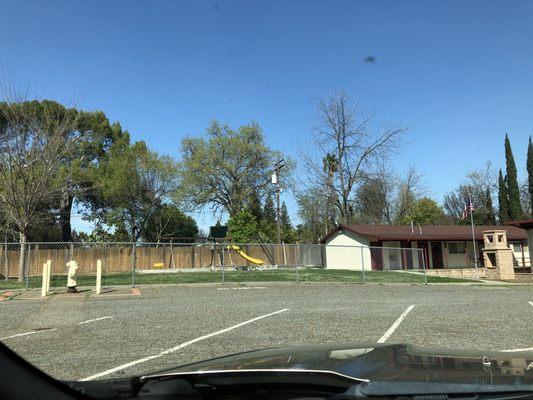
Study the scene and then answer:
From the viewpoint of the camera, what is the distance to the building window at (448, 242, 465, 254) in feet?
146

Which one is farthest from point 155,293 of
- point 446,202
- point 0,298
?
point 446,202

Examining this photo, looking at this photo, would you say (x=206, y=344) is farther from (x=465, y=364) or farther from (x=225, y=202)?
(x=225, y=202)

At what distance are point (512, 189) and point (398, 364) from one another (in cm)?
6087

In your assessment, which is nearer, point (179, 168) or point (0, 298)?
point (0, 298)

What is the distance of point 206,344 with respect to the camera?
8648 millimetres

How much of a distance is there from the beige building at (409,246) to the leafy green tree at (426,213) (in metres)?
14.4

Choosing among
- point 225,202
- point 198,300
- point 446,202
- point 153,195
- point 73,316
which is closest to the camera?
point 73,316

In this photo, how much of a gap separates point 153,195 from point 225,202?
8.68 metres

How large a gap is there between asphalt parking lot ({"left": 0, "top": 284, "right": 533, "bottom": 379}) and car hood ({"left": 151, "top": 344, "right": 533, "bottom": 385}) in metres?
4.16

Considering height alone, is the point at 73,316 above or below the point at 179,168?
below

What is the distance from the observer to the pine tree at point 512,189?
187 feet

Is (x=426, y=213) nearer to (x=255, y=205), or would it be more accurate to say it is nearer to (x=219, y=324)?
(x=255, y=205)

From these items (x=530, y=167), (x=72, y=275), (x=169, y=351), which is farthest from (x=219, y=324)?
(x=530, y=167)

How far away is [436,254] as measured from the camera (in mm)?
44188
